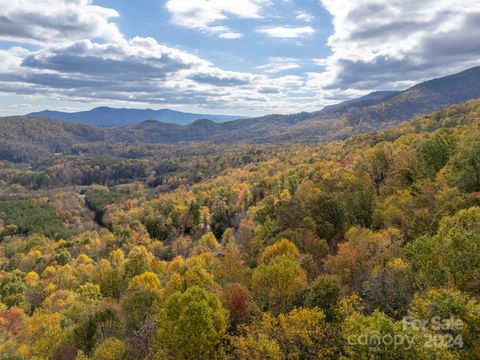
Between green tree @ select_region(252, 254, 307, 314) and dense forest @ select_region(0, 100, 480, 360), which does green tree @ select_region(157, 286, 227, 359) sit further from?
green tree @ select_region(252, 254, 307, 314)

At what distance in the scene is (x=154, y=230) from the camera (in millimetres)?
186375

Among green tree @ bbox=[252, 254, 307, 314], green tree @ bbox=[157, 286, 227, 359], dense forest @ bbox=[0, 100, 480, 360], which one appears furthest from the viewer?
green tree @ bbox=[252, 254, 307, 314]

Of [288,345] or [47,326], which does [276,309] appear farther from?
[47,326]

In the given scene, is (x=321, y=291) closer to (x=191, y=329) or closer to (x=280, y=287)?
(x=280, y=287)

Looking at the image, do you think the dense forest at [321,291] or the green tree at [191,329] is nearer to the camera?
the dense forest at [321,291]

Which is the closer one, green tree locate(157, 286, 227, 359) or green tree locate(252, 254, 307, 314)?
green tree locate(157, 286, 227, 359)

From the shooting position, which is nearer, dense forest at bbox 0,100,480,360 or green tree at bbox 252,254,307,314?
dense forest at bbox 0,100,480,360

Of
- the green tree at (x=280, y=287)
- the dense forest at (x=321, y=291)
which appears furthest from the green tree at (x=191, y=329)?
the green tree at (x=280, y=287)

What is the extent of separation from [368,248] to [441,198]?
18527 mm

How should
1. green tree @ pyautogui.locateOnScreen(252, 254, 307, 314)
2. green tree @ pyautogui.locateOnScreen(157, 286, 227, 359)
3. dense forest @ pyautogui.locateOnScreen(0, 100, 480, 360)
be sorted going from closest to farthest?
dense forest @ pyautogui.locateOnScreen(0, 100, 480, 360), green tree @ pyautogui.locateOnScreen(157, 286, 227, 359), green tree @ pyautogui.locateOnScreen(252, 254, 307, 314)

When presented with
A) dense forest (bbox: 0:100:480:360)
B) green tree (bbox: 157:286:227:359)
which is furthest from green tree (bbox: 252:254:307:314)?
green tree (bbox: 157:286:227:359)

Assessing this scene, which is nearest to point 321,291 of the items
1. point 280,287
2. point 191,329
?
point 280,287

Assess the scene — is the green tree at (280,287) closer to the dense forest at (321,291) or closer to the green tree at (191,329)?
the dense forest at (321,291)

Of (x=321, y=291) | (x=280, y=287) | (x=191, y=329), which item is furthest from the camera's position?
(x=280, y=287)
